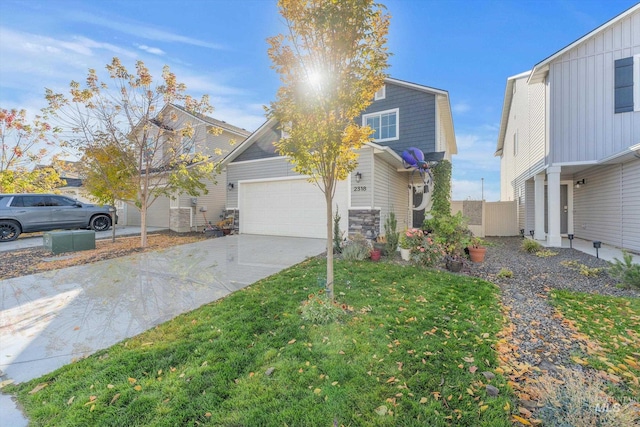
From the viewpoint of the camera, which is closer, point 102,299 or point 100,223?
point 102,299

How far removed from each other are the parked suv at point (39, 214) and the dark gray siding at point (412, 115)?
11.9 meters

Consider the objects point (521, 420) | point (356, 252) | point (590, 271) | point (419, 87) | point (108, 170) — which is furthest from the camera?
point (419, 87)

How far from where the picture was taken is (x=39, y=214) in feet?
35.6

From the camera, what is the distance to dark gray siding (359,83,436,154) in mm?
11297

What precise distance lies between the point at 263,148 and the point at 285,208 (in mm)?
2789

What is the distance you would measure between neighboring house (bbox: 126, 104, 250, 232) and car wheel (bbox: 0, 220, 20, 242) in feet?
17.5

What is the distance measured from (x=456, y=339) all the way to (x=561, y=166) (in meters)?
9.29

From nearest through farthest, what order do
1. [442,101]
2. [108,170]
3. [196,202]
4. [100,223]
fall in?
[108,170], [442,101], [100,223], [196,202]

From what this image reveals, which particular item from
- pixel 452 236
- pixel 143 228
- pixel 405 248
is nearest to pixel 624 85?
pixel 452 236

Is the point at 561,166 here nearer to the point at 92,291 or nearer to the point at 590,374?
the point at 590,374

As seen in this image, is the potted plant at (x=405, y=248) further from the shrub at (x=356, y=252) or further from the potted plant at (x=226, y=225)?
the potted plant at (x=226, y=225)

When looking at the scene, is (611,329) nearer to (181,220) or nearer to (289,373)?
(289,373)

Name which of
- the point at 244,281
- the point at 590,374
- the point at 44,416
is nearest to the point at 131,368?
the point at 44,416

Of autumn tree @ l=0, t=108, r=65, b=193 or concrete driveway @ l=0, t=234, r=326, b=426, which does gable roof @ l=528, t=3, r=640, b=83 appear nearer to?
concrete driveway @ l=0, t=234, r=326, b=426
